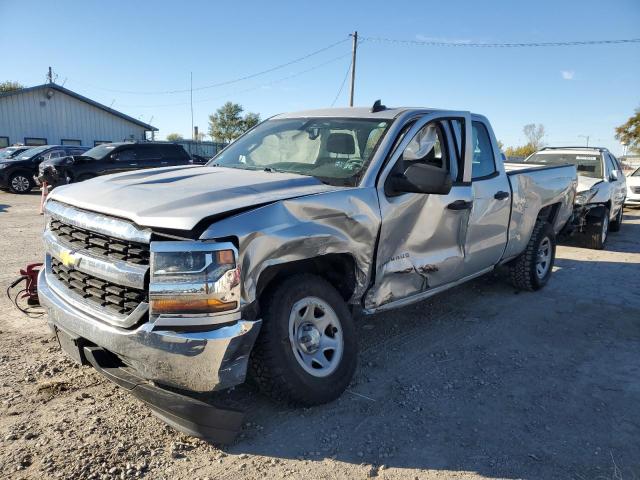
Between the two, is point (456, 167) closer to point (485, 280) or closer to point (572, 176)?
point (485, 280)

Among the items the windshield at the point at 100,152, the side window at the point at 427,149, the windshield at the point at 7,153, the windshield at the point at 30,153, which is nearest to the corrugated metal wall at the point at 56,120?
the windshield at the point at 7,153

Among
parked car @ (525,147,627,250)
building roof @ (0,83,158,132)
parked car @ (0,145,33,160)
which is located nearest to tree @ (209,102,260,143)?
building roof @ (0,83,158,132)

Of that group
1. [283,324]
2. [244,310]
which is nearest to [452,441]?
[283,324]

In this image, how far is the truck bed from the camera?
530 cm

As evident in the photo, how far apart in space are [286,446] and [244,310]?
84 centimetres

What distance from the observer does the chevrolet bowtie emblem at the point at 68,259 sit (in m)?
2.92

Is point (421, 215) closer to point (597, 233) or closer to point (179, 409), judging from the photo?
point (179, 409)

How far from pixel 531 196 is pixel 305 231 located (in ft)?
12.0

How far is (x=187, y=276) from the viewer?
2490 mm

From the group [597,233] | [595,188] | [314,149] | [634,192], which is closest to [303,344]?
[314,149]

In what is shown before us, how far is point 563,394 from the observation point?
3555 mm

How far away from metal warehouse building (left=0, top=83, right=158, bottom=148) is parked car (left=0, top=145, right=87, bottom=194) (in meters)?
13.0

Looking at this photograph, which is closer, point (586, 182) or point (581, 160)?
point (586, 182)

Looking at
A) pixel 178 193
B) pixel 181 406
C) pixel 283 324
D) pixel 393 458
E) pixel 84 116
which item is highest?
pixel 84 116
